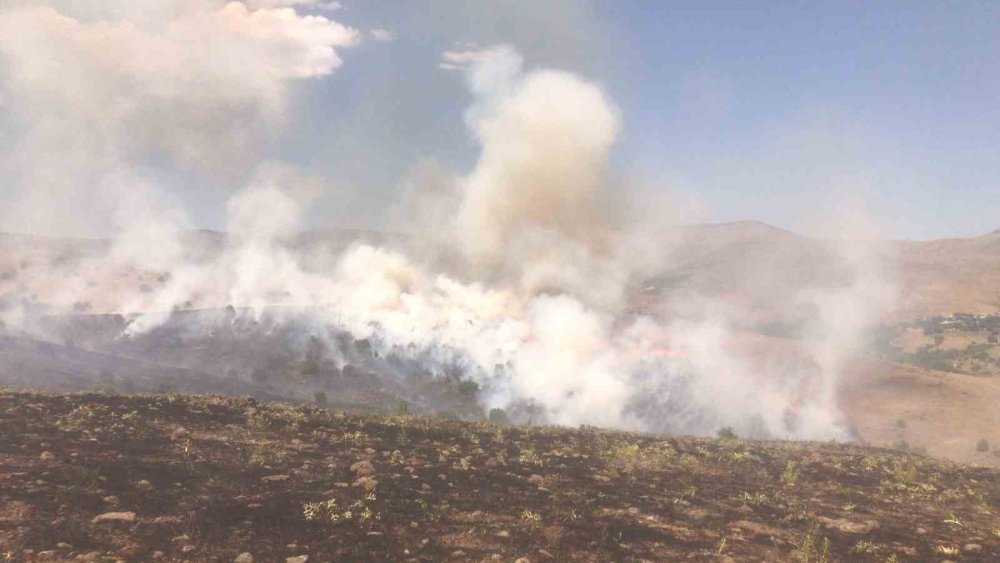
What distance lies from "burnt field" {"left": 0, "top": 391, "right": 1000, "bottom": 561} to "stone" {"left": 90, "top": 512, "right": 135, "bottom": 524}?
34 mm

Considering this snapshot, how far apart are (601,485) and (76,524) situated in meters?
11.4

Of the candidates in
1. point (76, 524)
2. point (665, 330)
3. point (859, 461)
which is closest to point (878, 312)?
point (665, 330)

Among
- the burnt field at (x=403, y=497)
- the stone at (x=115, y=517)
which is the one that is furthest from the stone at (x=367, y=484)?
the stone at (x=115, y=517)

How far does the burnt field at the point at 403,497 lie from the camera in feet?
32.6

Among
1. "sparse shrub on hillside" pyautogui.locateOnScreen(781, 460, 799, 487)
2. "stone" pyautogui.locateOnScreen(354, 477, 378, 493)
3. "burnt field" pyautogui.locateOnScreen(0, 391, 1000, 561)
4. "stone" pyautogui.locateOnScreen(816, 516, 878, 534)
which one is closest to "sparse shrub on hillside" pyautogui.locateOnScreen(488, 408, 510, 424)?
"burnt field" pyautogui.locateOnScreen(0, 391, 1000, 561)

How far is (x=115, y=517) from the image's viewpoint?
10.0 meters

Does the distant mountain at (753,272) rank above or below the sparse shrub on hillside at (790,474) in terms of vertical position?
above

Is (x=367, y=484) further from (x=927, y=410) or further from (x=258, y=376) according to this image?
(x=927, y=410)

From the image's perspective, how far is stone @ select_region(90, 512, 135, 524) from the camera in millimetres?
9893

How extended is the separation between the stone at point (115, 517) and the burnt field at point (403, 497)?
0.11ft

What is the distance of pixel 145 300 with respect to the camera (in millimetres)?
76500

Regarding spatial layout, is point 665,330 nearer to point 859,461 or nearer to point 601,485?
point 859,461

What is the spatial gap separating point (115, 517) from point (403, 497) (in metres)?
5.18

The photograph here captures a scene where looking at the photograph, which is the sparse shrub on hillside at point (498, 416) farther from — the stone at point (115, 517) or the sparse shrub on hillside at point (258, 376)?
the stone at point (115, 517)
